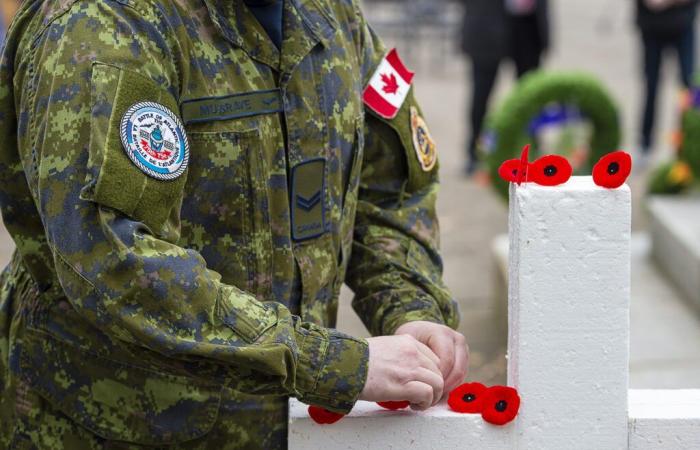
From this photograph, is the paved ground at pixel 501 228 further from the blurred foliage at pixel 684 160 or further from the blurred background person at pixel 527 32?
the blurred background person at pixel 527 32

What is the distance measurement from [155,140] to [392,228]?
0.62m

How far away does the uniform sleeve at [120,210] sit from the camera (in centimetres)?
158

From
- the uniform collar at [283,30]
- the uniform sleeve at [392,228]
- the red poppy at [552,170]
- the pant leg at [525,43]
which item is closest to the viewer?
the red poppy at [552,170]

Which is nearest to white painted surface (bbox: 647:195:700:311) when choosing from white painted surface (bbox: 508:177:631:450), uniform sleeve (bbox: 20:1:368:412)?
white painted surface (bbox: 508:177:631:450)

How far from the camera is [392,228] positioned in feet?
6.98

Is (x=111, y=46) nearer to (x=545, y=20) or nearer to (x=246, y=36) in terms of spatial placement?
(x=246, y=36)

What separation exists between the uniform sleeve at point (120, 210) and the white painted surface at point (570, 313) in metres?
0.34

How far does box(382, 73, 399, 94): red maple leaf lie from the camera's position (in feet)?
6.95

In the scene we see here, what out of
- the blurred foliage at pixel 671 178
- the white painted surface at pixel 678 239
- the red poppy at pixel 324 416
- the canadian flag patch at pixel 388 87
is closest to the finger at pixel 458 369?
the red poppy at pixel 324 416

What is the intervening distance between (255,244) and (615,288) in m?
0.52

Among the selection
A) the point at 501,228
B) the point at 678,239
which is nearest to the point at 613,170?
the point at 678,239

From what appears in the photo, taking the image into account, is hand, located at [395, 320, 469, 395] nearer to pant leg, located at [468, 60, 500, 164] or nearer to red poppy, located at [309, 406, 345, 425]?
red poppy, located at [309, 406, 345, 425]

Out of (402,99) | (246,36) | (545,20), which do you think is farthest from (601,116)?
(246,36)

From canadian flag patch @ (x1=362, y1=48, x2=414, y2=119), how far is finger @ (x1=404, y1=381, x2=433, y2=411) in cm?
55
